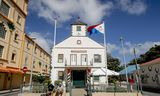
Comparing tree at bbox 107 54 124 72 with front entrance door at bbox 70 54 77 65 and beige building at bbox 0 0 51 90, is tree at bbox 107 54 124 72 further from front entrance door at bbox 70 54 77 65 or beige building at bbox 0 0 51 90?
beige building at bbox 0 0 51 90

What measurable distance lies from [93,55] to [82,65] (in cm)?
344

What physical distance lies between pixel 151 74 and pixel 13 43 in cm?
2653

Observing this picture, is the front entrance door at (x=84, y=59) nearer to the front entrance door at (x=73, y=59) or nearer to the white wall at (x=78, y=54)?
the white wall at (x=78, y=54)

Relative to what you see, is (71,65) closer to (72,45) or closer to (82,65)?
(82,65)

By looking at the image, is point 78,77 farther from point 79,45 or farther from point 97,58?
point 79,45

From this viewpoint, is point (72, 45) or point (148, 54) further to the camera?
point (148, 54)

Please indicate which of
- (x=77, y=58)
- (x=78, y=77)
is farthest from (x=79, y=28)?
(x=78, y=77)

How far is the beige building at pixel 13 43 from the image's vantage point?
23984 mm

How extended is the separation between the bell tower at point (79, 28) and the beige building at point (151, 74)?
1466cm

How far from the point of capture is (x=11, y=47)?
2653cm

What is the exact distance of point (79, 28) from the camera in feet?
112

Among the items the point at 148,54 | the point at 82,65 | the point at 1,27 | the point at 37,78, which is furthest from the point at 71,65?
the point at 148,54

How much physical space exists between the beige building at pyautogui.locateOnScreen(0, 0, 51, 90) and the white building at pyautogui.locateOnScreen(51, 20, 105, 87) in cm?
597

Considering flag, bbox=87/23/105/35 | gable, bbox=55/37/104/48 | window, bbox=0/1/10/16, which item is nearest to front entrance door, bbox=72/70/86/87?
gable, bbox=55/37/104/48
